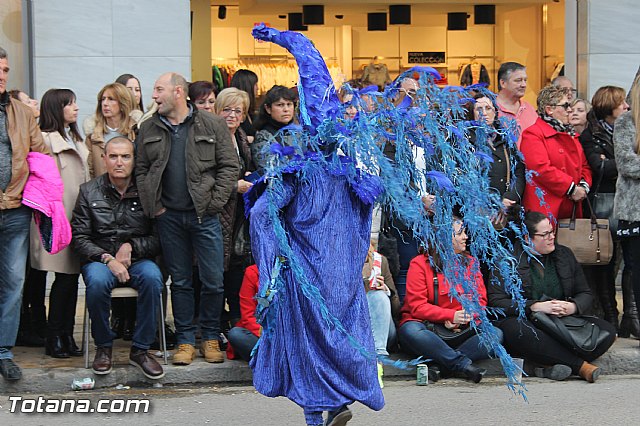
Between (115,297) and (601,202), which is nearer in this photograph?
(115,297)

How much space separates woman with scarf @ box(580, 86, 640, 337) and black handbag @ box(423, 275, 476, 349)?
1.67m

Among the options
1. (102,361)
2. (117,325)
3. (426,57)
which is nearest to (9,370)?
(102,361)

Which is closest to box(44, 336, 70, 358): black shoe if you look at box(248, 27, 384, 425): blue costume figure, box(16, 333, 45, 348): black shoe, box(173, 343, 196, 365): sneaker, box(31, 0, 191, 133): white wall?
box(16, 333, 45, 348): black shoe

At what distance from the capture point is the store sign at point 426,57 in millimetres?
15555

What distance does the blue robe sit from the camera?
629cm

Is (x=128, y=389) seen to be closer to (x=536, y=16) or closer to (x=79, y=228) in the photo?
(x=79, y=228)

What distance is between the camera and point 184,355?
8680 mm

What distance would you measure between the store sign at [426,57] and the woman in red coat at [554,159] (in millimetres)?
5985

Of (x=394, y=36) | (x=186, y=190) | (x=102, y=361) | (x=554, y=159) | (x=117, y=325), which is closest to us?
(x=102, y=361)

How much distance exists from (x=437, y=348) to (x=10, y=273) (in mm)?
3124

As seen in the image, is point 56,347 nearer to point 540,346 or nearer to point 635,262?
point 540,346

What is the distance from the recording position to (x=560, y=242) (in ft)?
30.8

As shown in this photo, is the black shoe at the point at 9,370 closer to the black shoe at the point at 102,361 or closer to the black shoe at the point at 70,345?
the black shoe at the point at 102,361

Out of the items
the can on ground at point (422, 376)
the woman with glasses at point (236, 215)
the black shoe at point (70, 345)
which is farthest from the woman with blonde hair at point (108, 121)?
the can on ground at point (422, 376)
